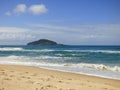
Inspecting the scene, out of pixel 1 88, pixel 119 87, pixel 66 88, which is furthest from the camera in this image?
pixel 119 87

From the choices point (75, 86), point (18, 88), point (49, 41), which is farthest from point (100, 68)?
point (49, 41)

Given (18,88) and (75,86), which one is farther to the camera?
(75,86)

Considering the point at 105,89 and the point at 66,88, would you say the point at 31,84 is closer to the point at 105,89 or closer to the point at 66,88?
the point at 66,88

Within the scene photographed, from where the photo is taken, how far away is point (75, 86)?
8.41 meters

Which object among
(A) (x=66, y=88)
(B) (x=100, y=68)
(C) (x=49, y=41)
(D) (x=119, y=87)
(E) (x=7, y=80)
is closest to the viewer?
(A) (x=66, y=88)

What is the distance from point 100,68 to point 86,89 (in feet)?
27.1

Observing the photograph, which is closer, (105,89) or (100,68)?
(105,89)

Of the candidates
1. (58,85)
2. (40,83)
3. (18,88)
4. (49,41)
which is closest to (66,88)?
(58,85)

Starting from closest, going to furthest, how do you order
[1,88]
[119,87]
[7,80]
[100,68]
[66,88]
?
[1,88]
[66,88]
[7,80]
[119,87]
[100,68]

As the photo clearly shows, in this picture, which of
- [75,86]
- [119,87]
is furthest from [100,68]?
[75,86]

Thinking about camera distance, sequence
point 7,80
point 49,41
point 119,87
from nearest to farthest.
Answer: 1. point 7,80
2. point 119,87
3. point 49,41

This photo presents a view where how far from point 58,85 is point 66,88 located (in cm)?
49

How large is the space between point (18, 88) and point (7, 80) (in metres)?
1.21

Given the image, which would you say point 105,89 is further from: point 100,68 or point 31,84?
point 100,68
